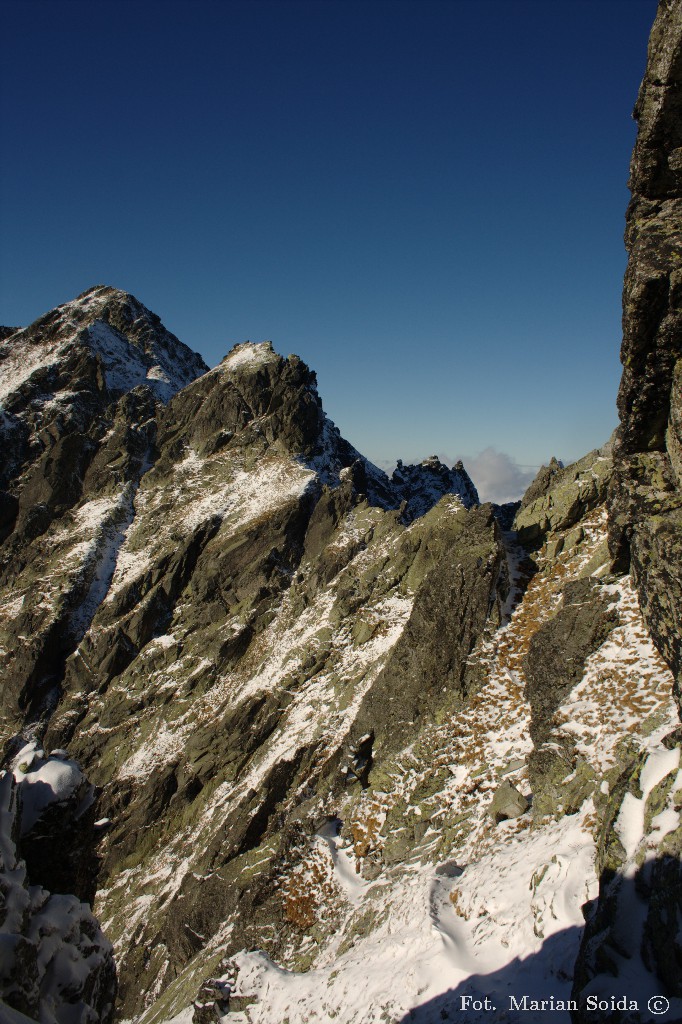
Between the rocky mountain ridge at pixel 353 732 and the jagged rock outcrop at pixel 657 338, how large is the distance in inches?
2.5

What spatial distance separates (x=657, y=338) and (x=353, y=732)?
73.5ft

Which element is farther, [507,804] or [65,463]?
[65,463]

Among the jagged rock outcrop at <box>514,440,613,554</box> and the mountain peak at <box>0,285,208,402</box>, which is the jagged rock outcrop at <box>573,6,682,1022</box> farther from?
the mountain peak at <box>0,285,208,402</box>

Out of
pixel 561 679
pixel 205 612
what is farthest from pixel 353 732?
pixel 205 612

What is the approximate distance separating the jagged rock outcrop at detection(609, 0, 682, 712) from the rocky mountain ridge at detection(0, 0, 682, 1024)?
65 millimetres

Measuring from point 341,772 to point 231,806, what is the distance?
408 inches

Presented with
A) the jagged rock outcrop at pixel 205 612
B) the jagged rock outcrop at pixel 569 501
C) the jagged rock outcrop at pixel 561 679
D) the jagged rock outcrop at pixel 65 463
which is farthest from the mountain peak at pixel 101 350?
the jagged rock outcrop at pixel 561 679

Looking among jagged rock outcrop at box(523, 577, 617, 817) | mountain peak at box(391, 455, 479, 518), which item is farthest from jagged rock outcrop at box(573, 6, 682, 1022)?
mountain peak at box(391, 455, 479, 518)

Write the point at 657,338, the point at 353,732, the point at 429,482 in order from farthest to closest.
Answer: the point at 429,482, the point at 353,732, the point at 657,338

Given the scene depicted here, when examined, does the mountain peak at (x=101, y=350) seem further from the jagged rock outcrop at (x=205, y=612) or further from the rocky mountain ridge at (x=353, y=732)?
the rocky mountain ridge at (x=353, y=732)

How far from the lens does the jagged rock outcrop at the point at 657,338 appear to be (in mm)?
11250

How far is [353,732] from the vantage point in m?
26.5

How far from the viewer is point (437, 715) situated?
23.0 metres

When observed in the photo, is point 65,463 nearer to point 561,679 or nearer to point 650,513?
point 561,679
